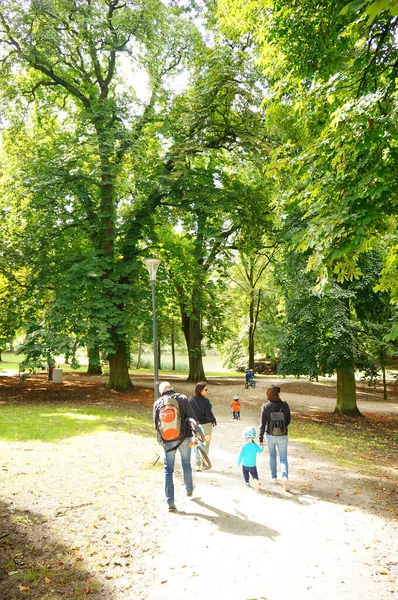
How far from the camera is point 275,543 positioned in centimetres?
491

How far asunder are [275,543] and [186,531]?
3.62ft

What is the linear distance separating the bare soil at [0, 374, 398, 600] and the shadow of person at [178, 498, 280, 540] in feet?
0.08

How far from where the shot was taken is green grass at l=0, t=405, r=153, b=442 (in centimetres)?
1029

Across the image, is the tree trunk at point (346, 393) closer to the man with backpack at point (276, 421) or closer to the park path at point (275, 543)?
the park path at point (275, 543)

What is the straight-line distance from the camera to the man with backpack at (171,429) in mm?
5906

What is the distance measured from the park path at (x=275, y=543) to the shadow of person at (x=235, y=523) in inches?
0.5

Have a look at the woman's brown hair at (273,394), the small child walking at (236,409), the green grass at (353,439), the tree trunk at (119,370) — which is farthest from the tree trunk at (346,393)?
the woman's brown hair at (273,394)

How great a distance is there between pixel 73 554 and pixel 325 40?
8393 millimetres

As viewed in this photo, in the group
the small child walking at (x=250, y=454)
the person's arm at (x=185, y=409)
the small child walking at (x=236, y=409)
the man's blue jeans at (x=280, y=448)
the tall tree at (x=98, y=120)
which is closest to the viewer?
the person's arm at (x=185, y=409)

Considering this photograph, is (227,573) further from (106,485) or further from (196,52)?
(196,52)

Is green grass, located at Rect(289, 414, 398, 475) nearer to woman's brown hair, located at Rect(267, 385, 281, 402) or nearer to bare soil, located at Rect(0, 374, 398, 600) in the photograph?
bare soil, located at Rect(0, 374, 398, 600)

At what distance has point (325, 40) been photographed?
7.16 metres

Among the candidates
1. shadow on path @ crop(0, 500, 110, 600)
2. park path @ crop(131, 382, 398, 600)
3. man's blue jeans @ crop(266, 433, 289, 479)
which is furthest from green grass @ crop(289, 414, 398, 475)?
shadow on path @ crop(0, 500, 110, 600)

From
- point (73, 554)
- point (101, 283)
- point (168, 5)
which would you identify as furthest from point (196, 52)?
point (73, 554)
